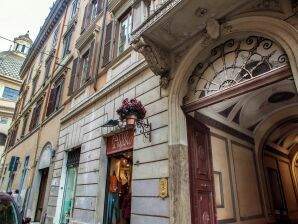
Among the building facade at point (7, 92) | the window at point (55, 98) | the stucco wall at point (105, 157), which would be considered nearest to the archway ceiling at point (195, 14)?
the stucco wall at point (105, 157)

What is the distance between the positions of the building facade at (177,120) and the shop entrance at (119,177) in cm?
4

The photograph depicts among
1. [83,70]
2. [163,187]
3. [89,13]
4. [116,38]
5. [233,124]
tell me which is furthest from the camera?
[89,13]

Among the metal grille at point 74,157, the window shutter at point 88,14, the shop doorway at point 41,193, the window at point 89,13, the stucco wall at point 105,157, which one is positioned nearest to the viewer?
the stucco wall at point 105,157

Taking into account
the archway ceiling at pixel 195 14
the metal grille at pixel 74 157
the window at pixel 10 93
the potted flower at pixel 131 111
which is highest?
the window at pixel 10 93

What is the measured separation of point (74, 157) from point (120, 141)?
3078mm

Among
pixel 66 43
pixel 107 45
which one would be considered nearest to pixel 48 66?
pixel 66 43

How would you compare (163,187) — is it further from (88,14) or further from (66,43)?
(66,43)

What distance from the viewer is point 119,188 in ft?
22.3

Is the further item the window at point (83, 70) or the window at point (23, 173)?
the window at point (23, 173)

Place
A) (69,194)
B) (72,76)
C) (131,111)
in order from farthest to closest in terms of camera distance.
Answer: (72,76), (69,194), (131,111)

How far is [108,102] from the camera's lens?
282 inches

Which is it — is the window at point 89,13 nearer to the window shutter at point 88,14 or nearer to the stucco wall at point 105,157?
the window shutter at point 88,14

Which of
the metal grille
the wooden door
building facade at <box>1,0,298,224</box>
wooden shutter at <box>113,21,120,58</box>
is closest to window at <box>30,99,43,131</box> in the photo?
building facade at <box>1,0,298,224</box>

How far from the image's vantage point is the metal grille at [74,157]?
8.35m
